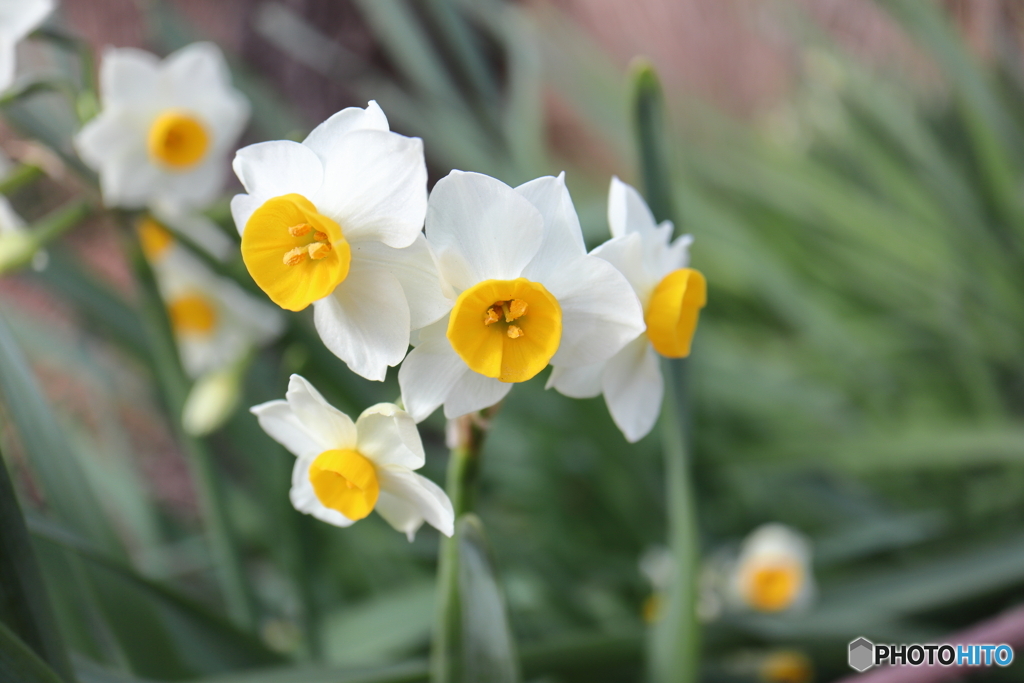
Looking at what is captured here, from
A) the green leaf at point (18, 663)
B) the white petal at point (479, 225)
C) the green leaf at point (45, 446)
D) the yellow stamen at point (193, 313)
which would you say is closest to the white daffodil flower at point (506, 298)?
the white petal at point (479, 225)

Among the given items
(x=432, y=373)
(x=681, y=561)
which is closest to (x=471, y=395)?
(x=432, y=373)

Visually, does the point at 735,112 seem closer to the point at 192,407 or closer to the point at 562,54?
the point at 562,54

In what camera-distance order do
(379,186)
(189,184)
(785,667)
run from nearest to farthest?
(379,186)
(189,184)
(785,667)

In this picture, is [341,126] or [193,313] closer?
[341,126]

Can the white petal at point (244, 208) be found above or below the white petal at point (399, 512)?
above

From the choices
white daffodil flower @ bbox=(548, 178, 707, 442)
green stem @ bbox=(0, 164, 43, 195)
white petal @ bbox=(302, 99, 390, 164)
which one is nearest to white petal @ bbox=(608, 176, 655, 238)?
white daffodil flower @ bbox=(548, 178, 707, 442)

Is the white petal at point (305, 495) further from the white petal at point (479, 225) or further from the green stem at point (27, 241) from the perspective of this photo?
the green stem at point (27, 241)

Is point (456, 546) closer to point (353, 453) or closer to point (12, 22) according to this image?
point (353, 453)
